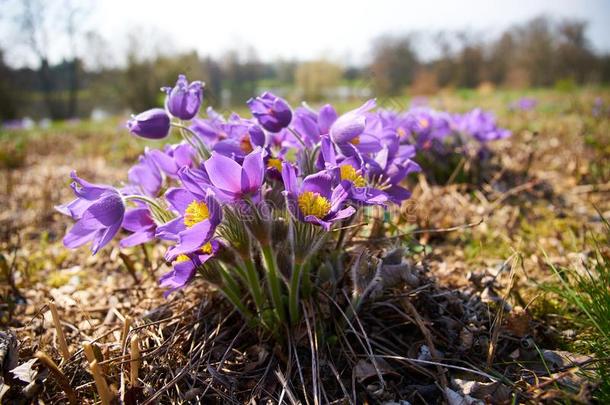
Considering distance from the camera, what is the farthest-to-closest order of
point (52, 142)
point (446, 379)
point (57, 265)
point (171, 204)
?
1. point (52, 142)
2. point (57, 265)
3. point (446, 379)
4. point (171, 204)

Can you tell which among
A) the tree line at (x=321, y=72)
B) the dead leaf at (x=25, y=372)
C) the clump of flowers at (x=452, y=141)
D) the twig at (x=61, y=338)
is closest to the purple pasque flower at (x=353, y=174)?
the twig at (x=61, y=338)

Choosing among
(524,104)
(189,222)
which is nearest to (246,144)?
(189,222)

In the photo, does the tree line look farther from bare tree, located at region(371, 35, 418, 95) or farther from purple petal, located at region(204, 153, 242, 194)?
purple petal, located at region(204, 153, 242, 194)

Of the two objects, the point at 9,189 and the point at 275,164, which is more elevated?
the point at 275,164

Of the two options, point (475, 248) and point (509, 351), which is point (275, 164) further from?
point (475, 248)

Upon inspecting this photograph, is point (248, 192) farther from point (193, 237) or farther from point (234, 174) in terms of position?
point (193, 237)

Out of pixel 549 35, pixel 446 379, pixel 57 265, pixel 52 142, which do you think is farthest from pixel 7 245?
pixel 549 35

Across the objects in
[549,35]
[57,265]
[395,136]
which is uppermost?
[549,35]
